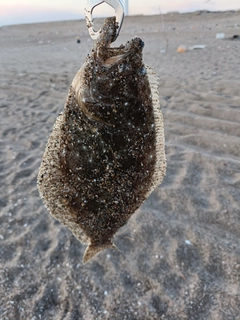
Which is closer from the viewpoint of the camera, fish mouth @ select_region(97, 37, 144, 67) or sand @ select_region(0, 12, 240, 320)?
fish mouth @ select_region(97, 37, 144, 67)

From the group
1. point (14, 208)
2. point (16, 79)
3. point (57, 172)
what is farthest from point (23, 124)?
point (57, 172)

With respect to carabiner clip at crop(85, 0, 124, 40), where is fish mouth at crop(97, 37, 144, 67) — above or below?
below

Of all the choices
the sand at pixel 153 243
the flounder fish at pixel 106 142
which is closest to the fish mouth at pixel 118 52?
the flounder fish at pixel 106 142

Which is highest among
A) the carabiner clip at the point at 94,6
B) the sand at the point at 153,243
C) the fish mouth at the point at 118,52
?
the carabiner clip at the point at 94,6

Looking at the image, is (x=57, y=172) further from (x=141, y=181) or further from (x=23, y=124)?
(x=23, y=124)

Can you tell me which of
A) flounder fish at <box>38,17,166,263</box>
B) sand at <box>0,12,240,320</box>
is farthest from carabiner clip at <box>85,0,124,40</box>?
sand at <box>0,12,240,320</box>

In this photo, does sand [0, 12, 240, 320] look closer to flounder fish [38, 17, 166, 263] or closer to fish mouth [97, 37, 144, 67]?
flounder fish [38, 17, 166, 263]

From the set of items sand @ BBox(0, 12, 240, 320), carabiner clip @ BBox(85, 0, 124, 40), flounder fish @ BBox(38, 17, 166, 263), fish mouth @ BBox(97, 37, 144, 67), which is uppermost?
carabiner clip @ BBox(85, 0, 124, 40)

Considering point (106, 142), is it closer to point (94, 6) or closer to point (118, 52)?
point (118, 52)

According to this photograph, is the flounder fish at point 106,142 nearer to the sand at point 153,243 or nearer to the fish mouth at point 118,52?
the fish mouth at point 118,52
